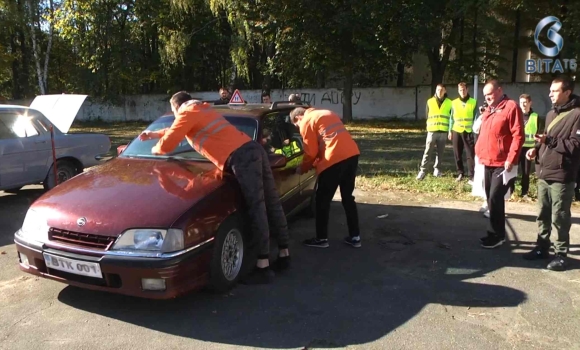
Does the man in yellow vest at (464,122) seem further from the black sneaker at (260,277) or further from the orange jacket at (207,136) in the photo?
the orange jacket at (207,136)

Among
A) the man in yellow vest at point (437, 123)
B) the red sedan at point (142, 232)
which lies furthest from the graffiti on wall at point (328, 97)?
the red sedan at point (142, 232)

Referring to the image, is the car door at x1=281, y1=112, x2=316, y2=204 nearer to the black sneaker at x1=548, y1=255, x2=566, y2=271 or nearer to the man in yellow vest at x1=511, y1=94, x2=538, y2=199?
the black sneaker at x1=548, y1=255, x2=566, y2=271

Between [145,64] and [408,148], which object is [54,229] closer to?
[408,148]

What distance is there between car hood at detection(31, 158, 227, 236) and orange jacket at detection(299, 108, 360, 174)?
1.15m

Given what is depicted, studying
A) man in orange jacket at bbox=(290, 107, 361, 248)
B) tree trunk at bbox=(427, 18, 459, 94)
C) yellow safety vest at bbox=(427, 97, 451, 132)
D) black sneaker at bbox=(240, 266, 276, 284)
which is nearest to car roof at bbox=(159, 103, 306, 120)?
man in orange jacket at bbox=(290, 107, 361, 248)

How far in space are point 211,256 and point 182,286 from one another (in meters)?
0.35

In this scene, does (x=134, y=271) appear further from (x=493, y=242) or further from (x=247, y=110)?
(x=493, y=242)

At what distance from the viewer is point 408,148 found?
14.1 meters

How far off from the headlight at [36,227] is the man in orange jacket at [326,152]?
2.63 metres

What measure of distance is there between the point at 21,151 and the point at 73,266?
4613 mm

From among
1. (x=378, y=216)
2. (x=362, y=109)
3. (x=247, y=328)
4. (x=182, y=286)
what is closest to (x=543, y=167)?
(x=378, y=216)

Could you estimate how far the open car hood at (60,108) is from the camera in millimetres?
7809

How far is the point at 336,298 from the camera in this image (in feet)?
13.7

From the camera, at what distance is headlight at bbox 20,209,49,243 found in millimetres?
A: 3781
